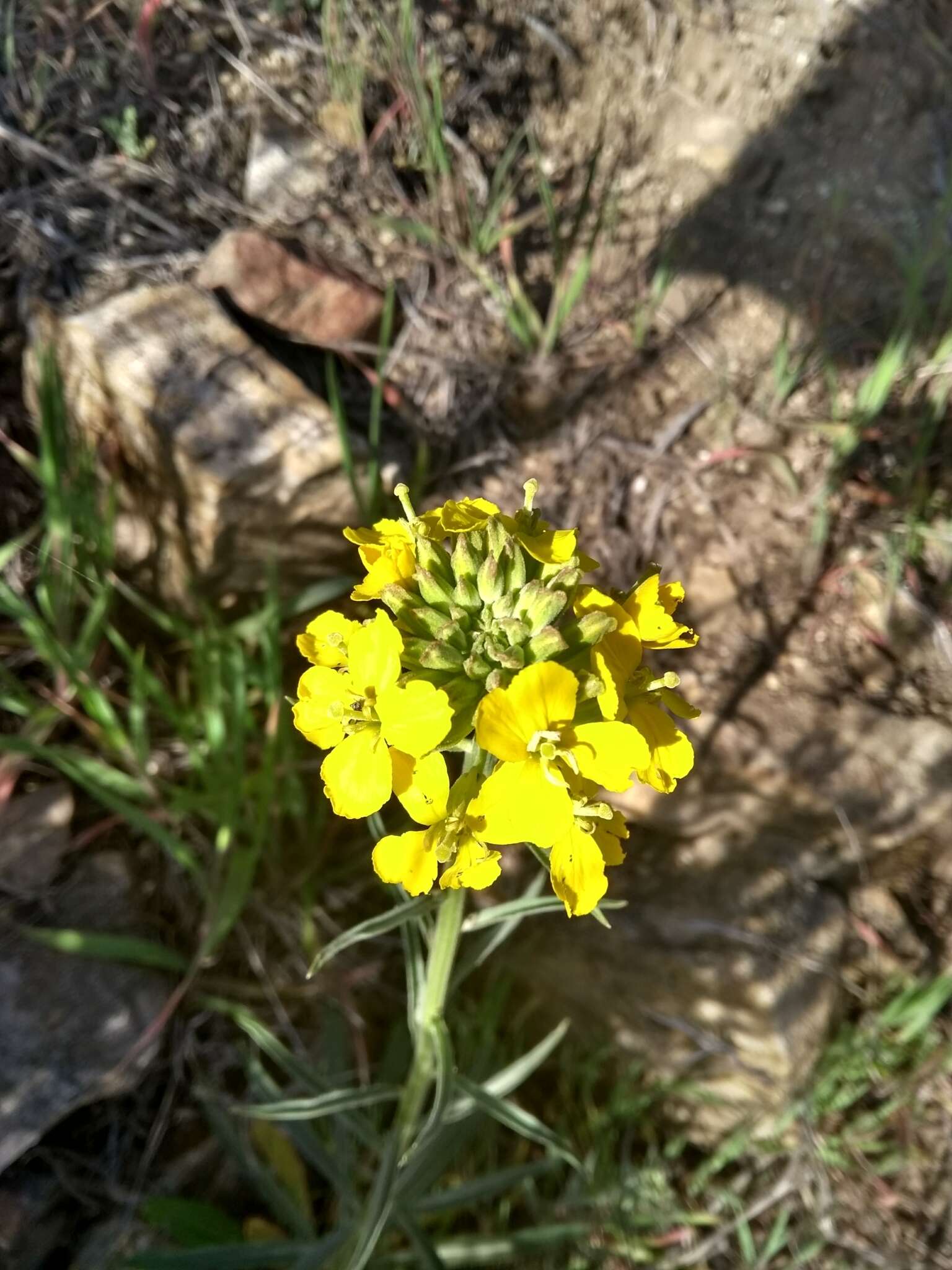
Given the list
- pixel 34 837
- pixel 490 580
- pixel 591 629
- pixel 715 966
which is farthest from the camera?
pixel 715 966

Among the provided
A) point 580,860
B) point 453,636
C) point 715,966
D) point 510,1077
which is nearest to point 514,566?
point 453,636

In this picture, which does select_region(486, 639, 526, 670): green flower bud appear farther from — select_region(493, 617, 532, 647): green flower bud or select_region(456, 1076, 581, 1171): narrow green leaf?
select_region(456, 1076, 581, 1171): narrow green leaf

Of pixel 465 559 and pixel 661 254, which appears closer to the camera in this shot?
pixel 465 559

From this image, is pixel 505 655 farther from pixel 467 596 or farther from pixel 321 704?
pixel 321 704

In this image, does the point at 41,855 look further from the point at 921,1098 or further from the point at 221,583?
the point at 921,1098

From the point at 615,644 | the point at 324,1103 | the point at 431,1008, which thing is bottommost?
the point at 324,1103

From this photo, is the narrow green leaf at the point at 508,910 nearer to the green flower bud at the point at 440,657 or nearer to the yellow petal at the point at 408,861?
the yellow petal at the point at 408,861

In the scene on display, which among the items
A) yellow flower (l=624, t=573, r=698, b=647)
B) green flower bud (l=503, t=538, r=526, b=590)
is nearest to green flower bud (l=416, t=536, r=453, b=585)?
green flower bud (l=503, t=538, r=526, b=590)
